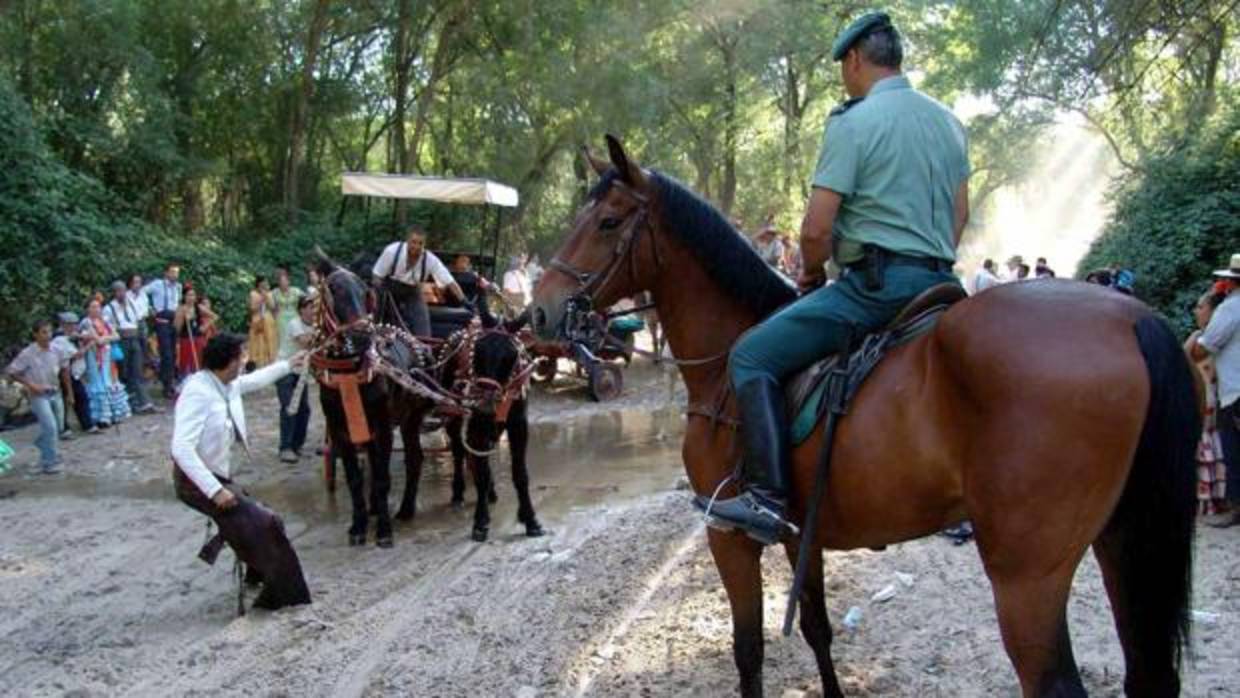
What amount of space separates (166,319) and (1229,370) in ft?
49.3

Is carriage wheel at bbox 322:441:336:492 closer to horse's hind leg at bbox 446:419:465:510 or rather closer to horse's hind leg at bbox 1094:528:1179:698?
horse's hind leg at bbox 446:419:465:510

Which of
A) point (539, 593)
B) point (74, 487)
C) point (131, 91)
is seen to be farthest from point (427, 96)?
point (539, 593)

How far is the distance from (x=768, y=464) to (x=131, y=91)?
2521cm

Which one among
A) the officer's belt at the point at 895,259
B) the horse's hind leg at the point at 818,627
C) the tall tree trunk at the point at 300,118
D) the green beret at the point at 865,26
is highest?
the tall tree trunk at the point at 300,118

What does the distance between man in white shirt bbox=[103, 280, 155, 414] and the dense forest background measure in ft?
3.95

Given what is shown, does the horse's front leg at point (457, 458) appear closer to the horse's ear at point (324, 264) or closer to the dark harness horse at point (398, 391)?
the dark harness horse at point (398, 391)

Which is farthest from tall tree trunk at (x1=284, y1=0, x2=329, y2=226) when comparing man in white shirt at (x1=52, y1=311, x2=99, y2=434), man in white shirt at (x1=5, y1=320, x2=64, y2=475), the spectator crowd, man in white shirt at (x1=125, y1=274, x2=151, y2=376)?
man in white shirt at (x1=5, y1=320, x2=64, y2=475)

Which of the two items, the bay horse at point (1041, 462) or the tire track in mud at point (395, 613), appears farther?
the tire track in mud at point (395, 613)

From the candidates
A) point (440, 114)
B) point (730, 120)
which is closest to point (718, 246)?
point (730, 120)

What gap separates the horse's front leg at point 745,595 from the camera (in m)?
4.21

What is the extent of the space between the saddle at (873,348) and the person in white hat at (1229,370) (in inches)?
204

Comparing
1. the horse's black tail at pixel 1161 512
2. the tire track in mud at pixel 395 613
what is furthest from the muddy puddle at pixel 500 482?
the horse's black tail at pixel 1161 512

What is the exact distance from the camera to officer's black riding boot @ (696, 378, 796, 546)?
3.77 meters

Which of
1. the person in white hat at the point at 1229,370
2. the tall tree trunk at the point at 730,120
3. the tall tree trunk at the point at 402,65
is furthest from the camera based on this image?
the tall tree trunk at the point at 730,120
